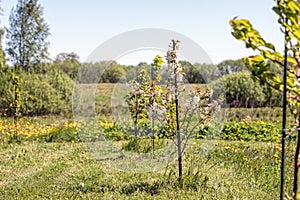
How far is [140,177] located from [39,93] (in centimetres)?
1064

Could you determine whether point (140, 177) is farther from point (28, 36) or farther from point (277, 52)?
point (28, 36)

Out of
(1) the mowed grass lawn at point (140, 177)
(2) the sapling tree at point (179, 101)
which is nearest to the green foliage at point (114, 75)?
(1) the mowed grass lawn at point (140, 177)

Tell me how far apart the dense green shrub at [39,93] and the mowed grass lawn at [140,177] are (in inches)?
296

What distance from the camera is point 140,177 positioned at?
5293 millimetres

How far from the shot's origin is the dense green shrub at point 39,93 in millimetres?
14297

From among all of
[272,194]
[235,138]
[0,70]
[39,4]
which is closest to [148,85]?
[272,194]

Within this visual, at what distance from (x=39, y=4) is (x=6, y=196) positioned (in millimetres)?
20348

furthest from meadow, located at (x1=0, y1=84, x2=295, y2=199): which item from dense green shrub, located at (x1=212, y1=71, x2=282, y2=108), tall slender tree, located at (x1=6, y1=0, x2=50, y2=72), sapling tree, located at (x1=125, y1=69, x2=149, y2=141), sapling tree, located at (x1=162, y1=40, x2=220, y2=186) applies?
tall slender tree, located at (x1=6, y1=0, x2=50, y2=72)

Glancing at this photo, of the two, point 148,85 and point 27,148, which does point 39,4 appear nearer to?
point 27,148

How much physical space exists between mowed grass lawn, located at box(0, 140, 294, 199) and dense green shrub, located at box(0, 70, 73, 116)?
7.52m

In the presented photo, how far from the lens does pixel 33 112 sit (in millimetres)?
14766

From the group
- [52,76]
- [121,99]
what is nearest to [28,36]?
[52,76]

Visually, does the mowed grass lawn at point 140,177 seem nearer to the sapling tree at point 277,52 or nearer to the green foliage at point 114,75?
the green foliage at point 114,75

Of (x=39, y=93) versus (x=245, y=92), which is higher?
(x=245, y=92)
